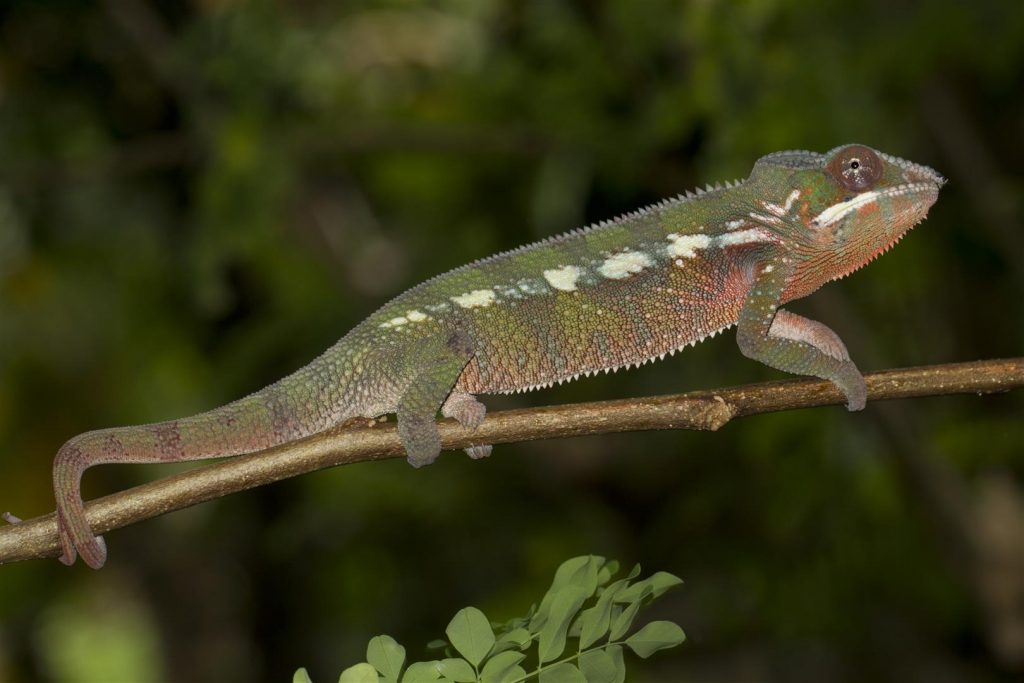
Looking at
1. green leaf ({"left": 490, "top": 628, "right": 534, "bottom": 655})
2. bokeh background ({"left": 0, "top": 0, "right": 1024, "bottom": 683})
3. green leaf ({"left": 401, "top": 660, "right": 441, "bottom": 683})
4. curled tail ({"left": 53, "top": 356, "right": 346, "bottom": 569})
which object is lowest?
green leaf ({"left": 401, "top": 660, "right": 441, "bottom": 683})

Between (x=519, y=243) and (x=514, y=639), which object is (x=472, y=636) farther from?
(x=519, y=243)

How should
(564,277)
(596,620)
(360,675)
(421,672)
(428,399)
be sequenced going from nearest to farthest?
(360,675)
(421,672)
(596,620)
(428,399)
(564,277)

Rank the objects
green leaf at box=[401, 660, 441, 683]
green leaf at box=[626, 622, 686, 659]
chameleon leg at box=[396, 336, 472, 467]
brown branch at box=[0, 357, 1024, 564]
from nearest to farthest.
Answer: green leaf at box=[401, 660, 441, 683], green leaf at box=[626, 622, 686, 659], brown branch at box=[0, 357, 1024, 564], chameleon leg at box=[396, 336, 472, 467]

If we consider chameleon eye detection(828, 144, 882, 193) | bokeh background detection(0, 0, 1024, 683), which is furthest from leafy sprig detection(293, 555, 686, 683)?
bokeh background detection(0, 0, 1024, 683)

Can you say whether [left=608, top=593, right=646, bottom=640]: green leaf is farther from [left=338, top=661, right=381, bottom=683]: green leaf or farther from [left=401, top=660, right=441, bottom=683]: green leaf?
[left=338, top=661, right=381, bottom=683]: green leaf

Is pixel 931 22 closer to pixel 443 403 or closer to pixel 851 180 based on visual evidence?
pixel 851 180

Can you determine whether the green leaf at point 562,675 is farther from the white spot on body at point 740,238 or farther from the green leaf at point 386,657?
the white spot on body at point 740,238

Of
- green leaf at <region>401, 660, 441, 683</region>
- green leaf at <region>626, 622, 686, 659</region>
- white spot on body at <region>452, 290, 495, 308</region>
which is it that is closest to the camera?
green leaf at <region>401, 660, 441, 683</region>

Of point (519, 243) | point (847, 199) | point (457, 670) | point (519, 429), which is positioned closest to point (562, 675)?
point (457, 670)
